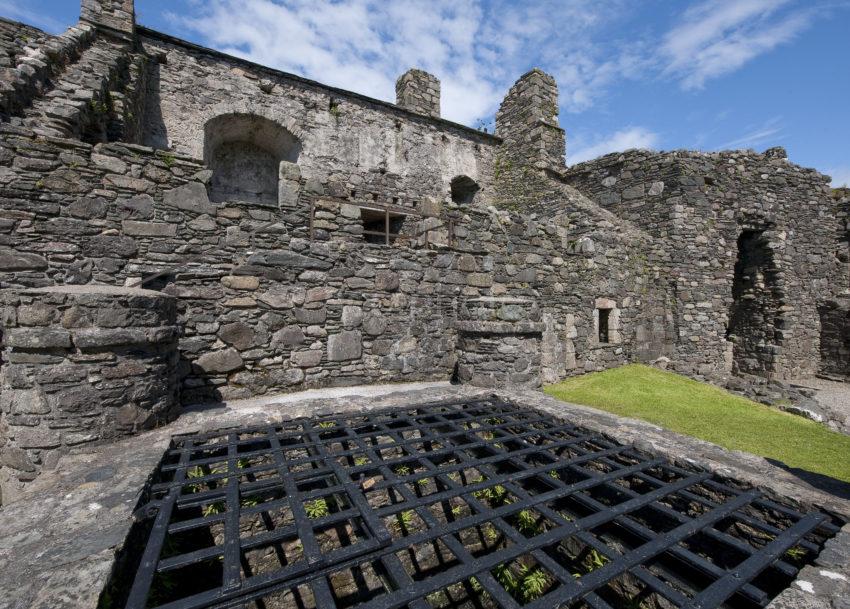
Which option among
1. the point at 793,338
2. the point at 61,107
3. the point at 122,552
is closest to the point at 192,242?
the point at 61,107

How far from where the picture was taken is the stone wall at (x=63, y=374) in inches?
128

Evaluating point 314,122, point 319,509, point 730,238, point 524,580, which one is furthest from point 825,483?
point 314,122

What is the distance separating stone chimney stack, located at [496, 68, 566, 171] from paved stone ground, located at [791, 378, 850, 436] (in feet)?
29.8

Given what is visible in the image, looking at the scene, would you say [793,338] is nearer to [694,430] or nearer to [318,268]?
[694,430]

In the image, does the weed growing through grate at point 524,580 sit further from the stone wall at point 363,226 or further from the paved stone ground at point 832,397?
the paved stone ground at point 832,397

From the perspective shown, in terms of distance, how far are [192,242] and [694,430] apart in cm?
697

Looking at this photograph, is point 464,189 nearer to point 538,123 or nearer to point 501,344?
point 538,123

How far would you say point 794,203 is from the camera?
12289 millimetres

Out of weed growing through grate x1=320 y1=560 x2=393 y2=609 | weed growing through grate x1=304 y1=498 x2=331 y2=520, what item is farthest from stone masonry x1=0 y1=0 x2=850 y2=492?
weed growing through grate x1=320 y1=560 x2=393 y2=609

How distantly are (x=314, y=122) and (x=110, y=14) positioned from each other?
461cm

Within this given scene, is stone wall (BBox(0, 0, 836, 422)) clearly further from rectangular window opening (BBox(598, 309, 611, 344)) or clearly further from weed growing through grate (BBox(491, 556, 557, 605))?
weed growing through grate (BBox(491, 556, 557, 605))

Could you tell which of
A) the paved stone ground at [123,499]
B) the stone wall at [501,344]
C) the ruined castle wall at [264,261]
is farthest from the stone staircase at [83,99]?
the stone wall at [501,344]

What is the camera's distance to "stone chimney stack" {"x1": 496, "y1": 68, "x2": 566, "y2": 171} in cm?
1255

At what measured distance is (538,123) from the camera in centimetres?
1262
